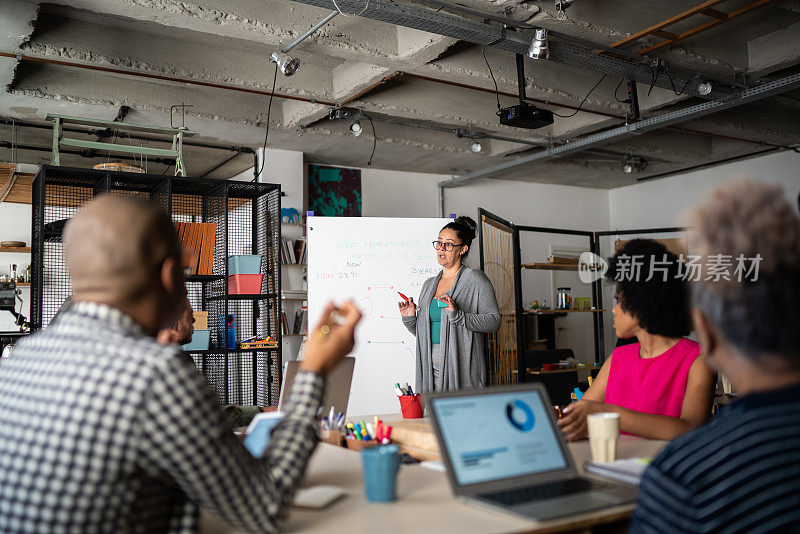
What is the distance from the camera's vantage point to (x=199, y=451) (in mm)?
991

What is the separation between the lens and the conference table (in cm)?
116

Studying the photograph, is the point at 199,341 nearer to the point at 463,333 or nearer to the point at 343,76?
the point at 463,333

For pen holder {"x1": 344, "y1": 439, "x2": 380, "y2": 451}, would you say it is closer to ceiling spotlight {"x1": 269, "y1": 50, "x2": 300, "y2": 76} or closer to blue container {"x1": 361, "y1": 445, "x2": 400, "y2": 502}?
blue container {"x1": 361, "y1": 445, "x2": 400, "y2": 502}

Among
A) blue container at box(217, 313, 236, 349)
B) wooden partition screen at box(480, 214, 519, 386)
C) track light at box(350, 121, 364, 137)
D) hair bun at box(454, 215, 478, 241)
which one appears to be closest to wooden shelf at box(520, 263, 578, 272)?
wooden partition screen at box(480, 214, 519, 386)

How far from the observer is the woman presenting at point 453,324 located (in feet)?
12.0

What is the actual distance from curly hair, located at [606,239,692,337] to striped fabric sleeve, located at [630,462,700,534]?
4.28 feet

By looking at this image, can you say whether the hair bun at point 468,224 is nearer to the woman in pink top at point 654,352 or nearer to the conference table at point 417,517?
the woman in pink top at point 654,352

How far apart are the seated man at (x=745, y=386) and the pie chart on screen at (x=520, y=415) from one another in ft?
1.54

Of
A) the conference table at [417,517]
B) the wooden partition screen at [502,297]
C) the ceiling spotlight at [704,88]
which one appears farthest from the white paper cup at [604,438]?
the ceiling spotlight at [704,88]

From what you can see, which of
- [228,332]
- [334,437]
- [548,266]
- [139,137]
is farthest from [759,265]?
[548,266]

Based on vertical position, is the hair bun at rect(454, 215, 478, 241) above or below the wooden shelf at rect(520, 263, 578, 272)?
above

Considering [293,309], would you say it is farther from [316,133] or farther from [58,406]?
[58,406]

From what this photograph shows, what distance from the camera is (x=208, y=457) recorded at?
1.00m

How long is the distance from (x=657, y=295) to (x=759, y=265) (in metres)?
1.32
